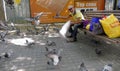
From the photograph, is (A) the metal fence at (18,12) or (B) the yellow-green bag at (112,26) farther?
(A) the metal fence at (18,12)

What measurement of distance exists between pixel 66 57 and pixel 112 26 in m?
1.53

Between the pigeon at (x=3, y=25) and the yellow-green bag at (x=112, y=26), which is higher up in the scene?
the yellow-green bag at (x=112, y=26)

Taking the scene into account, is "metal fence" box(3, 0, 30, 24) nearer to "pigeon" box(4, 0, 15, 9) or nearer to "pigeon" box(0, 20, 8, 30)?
"pigeon" box(4, 0, 15, 9)

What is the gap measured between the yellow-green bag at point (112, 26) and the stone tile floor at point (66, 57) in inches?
28.3

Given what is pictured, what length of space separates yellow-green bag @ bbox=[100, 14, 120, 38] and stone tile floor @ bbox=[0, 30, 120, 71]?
28.3 inches

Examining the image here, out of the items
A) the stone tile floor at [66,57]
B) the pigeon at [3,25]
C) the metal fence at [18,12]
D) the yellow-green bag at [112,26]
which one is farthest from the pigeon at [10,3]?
the yellow-green bag at [112,26]

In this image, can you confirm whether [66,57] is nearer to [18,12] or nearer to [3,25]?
[3,25]

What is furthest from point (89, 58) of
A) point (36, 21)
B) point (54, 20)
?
point (54, 20)

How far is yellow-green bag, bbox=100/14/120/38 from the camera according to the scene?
17.3ft

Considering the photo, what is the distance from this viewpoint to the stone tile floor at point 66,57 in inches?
200

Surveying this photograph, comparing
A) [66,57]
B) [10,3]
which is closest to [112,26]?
[66,57]

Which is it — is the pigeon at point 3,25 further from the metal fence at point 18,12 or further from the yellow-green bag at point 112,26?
the yellow-green bag at point 112,26

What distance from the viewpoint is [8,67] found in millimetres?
5121

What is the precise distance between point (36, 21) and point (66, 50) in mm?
3319
